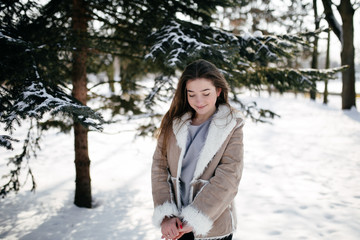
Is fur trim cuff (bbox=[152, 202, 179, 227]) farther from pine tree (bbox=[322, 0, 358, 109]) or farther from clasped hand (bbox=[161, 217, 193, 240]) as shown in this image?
pine tree (bbox=[322, 0, 358, 109])

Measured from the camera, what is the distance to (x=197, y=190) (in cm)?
178

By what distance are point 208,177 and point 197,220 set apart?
333mm

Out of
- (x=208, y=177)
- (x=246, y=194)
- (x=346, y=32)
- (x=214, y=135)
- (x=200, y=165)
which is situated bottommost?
(x=246, y=194)

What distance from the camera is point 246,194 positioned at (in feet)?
16.4

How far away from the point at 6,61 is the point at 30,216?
3370 mm

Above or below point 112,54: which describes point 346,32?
above

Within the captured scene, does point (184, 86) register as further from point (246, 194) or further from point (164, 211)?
point (246, 194)

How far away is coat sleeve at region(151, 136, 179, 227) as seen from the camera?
1745mm

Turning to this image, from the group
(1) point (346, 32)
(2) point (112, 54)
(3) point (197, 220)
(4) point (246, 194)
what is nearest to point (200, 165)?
(3) point (197, 220)

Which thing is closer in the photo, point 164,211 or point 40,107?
point 164,211

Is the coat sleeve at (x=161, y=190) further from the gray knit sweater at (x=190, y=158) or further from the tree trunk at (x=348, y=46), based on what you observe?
the tree trunk at (x=348, y=46)

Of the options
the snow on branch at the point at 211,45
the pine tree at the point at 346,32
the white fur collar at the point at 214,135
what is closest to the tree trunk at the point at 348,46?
the pine tree at the point at 346,32

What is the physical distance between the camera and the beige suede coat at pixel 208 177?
5.29 ft

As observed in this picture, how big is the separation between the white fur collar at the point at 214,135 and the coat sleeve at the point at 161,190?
0.54 feet
